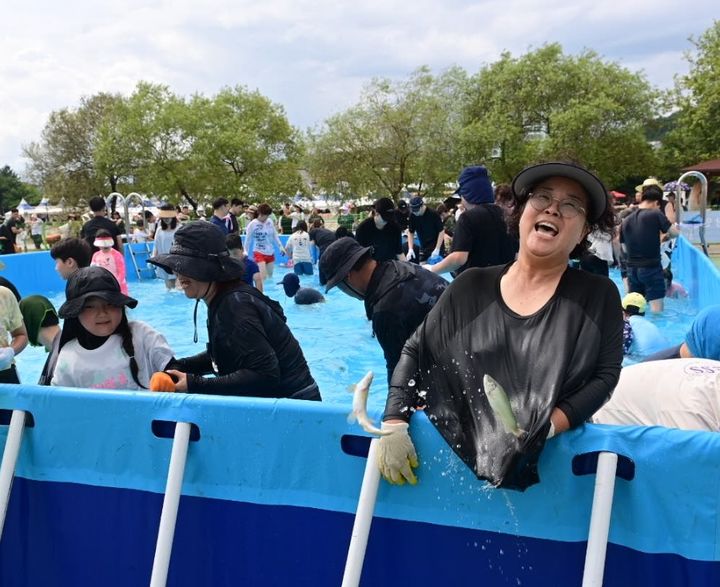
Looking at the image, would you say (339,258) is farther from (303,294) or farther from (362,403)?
(303,294)

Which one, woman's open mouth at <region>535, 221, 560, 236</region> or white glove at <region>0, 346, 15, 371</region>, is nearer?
woman's open mouth at <region>535, 221, 560, 236</region>

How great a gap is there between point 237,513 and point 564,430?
123 cm

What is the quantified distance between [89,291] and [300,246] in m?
12.3

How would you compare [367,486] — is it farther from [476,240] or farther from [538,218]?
[476,240]

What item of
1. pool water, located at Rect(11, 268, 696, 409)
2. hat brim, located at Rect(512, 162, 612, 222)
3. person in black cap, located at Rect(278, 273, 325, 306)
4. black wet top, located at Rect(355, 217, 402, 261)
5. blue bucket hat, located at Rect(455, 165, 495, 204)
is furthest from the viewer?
person in black cap, located at Rect(278, 273, 325, 306)

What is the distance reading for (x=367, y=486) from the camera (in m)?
2.17

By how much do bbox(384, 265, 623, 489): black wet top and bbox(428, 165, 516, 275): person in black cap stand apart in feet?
11.0

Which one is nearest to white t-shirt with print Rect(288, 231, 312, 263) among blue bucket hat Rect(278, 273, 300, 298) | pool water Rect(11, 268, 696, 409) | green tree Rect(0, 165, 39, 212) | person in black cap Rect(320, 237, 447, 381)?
pool water Rect(11, 268, 696, 409)

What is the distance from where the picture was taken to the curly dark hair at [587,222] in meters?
2.21

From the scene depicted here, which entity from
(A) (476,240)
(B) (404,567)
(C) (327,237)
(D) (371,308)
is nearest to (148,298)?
(C) (327,237)

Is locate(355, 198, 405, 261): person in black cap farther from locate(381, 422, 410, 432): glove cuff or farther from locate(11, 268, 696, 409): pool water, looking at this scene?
locate(381, 422, 410, 432): glove cuff

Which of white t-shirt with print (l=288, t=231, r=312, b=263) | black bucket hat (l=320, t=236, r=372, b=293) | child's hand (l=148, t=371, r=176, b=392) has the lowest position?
white t-shirt with print (l=288, t=231, r=312, b=263)

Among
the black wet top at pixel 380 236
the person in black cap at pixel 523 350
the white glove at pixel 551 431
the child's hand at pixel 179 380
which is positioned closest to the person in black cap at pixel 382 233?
the black wet top at pixel 380 236

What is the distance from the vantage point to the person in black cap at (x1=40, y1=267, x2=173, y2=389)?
121 inches
